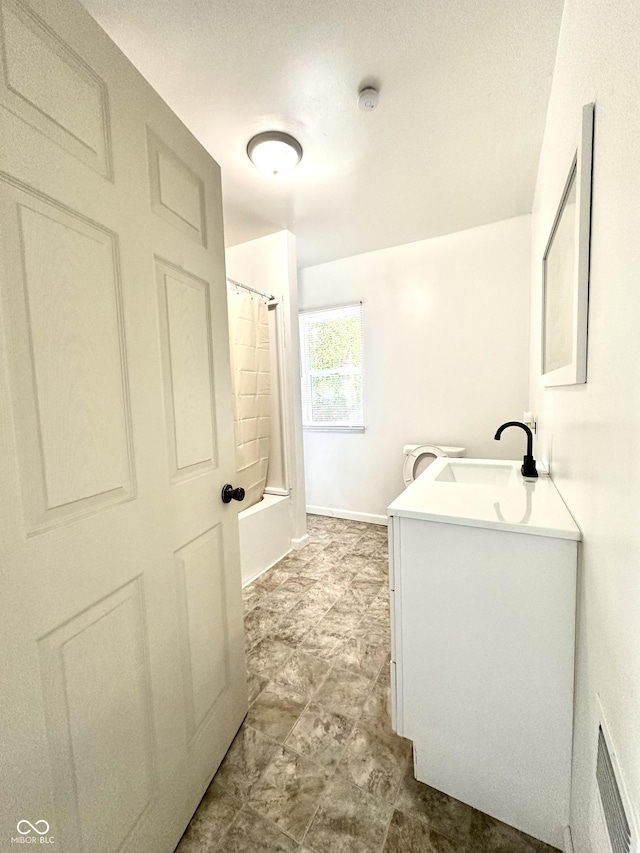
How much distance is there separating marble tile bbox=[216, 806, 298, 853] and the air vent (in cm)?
85

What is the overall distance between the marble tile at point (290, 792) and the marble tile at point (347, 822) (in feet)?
0.09

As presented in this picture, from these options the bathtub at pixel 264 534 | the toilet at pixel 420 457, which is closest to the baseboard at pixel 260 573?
the bathtub at pixel 264 534

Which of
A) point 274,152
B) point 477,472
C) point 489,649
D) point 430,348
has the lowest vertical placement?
point 489,649

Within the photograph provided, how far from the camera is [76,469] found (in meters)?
0.68

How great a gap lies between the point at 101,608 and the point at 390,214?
2759 millimetres

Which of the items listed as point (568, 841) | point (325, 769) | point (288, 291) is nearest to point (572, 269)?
point (568, 841)

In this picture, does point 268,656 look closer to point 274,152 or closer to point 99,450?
point 99,450

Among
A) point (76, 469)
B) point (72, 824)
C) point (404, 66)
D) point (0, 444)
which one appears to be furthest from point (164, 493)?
point (404, 66)

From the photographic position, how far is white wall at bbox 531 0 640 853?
1.69 ft

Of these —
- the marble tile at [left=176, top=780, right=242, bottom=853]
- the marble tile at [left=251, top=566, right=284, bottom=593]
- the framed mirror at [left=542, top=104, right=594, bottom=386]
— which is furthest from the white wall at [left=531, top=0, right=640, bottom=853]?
the marble tile at [left=251, top=566, right=284, bottom=593]

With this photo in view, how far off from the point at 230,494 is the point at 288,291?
78.3 inches

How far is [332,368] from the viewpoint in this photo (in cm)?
340

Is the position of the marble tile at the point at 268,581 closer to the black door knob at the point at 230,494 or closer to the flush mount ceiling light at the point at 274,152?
the black door knob at the point at 230,494

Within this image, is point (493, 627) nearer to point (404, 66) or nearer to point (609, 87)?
point (609, 87)
